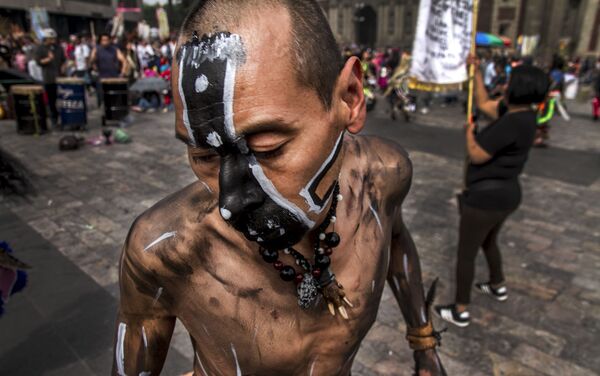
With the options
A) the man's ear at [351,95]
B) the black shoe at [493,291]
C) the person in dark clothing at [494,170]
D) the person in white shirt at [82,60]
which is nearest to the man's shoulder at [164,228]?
the man's ear at [351,95]

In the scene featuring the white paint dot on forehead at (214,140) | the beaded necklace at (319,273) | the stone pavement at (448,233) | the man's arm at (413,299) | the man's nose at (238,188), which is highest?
the white paint dot on forehead at (214,140)

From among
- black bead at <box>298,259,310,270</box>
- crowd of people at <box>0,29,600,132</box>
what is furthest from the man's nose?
crowd of people at <box>0,29,600,132</box>

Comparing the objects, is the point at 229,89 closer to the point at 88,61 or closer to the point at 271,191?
the point at 271,191

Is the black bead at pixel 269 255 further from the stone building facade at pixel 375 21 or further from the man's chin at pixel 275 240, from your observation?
the stone building facade at pixel 375 21

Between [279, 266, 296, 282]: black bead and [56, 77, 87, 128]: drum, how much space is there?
1021cm

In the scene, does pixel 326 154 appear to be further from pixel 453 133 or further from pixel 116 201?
pixel 453 133

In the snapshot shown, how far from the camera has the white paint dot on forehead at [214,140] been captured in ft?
3.21

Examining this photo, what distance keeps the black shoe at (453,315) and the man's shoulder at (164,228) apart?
3.02 m

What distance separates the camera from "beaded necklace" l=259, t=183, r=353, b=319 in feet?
4.06

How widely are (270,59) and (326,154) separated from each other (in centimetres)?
24

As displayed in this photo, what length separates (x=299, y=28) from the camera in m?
1.02

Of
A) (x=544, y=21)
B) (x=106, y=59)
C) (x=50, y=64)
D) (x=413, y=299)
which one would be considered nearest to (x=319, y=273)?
(x=413, y=299)

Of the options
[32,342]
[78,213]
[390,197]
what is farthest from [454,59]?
[78,213]

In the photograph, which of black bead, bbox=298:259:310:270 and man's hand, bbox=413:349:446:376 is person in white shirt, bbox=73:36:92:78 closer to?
man's hand, bbox=413:349:446:376
